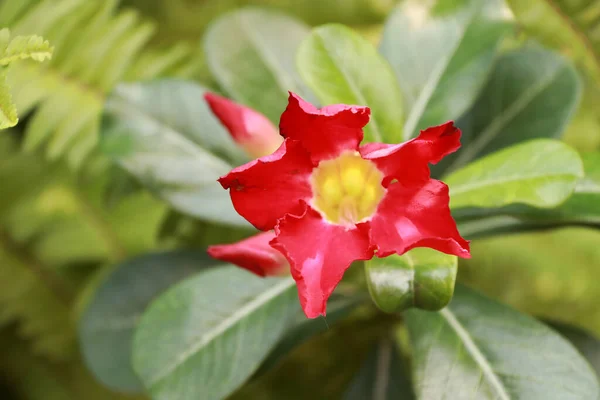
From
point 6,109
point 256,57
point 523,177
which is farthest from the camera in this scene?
point 256,57

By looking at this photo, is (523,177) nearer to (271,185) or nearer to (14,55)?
(271,185)

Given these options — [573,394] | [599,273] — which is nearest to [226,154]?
[573,394]

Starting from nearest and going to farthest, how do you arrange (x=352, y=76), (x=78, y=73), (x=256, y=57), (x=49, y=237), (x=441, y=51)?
(x=352, y=76)
(x=441, y=51)
(x=256, y=57)
(x=78, y=73)
(x=49, y=237)

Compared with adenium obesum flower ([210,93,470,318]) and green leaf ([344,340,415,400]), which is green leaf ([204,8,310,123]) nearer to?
adenium obesum flower ([210,93,470,318])

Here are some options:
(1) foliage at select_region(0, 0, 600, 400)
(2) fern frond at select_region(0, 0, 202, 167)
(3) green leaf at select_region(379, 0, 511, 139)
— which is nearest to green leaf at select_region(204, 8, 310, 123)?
(1) foliage at select_region(0, 0, 600, 400)

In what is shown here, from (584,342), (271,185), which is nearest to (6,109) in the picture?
(271,185)

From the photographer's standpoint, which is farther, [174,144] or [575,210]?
[174,144]
